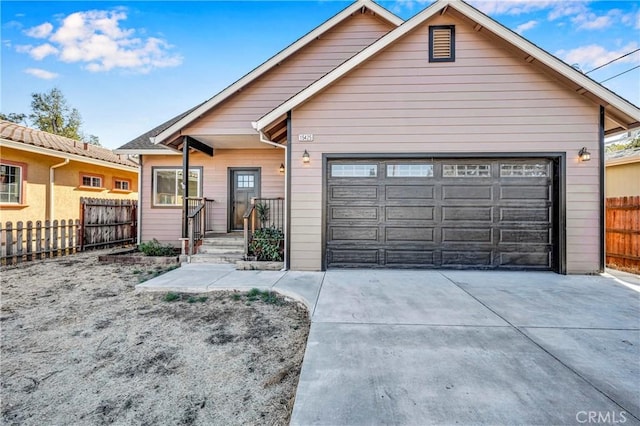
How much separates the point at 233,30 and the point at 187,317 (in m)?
10.8

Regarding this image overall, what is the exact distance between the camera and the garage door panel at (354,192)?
5742 millimetres

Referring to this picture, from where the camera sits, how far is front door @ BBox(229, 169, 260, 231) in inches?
327

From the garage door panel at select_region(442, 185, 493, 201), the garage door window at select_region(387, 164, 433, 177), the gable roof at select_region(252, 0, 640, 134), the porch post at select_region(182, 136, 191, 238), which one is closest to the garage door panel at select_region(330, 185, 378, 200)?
the garage door window at select_region(387, 164, 433, 177)

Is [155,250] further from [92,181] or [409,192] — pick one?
[409,192]

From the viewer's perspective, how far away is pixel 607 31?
33.5 ft

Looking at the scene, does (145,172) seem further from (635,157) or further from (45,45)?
(635,157)

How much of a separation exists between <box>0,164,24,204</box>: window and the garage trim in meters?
9.11

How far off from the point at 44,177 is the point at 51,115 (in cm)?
2242

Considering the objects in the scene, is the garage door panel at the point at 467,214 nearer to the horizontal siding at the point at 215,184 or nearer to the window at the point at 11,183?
the horizontal siding at the point at 215,184

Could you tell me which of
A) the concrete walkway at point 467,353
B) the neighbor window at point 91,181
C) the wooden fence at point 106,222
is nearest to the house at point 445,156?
the concrete walkway at point 467,353

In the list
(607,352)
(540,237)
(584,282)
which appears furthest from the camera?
(540,237)

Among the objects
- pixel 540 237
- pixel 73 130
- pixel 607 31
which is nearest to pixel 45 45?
pixel 73 130

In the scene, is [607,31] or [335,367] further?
[607,31]

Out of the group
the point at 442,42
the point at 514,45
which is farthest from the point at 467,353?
the point at 442,42
